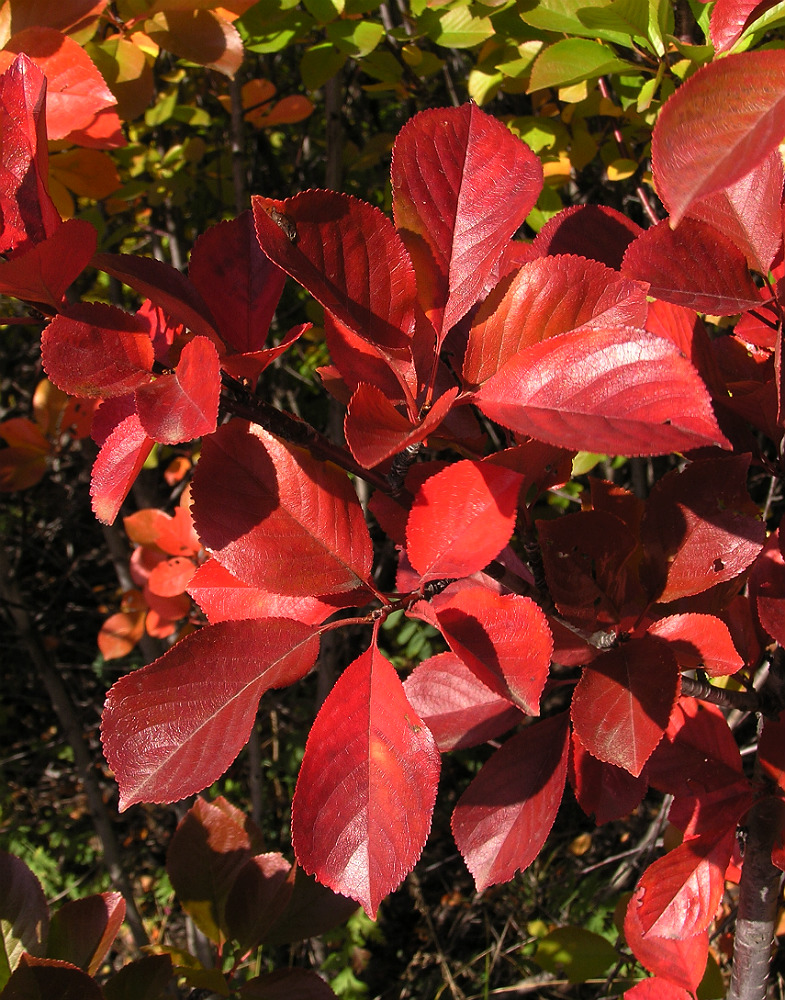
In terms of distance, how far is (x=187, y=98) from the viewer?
2.33m

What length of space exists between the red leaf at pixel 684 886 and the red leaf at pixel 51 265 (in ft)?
2.33

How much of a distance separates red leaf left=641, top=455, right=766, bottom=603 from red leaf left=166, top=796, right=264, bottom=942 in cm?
69

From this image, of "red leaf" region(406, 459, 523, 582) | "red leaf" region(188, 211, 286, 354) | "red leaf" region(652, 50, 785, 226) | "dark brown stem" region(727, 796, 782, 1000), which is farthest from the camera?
"dark brown stem" region(727, 796, 782, 1000)

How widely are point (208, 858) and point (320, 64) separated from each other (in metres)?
1.20

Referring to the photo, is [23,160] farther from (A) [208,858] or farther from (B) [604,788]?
(A) [208,858]

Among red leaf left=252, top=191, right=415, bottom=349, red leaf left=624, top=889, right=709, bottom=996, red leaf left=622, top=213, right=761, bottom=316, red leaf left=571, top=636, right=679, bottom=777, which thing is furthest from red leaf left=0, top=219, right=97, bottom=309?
red leaf left=624, top=889, right=709, bottom=996

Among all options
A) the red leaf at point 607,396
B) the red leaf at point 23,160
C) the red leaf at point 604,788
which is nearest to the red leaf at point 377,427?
the red leaf at point 607,396

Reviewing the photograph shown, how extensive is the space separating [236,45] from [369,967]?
7.55ft

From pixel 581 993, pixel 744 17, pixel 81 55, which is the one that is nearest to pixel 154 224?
pixel 81 55

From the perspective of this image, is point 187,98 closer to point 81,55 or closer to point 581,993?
point 81,55

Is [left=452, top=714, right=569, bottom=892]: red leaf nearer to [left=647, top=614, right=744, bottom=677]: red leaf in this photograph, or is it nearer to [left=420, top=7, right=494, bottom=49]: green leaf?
[left=647, top=614, right=744, bottom=677]: red leaf

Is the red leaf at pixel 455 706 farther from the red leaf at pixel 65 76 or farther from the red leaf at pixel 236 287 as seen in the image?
the red leaf at pixel 65 76

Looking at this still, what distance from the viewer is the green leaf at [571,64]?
35.4 inches

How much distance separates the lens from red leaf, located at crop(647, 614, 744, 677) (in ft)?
1.98
